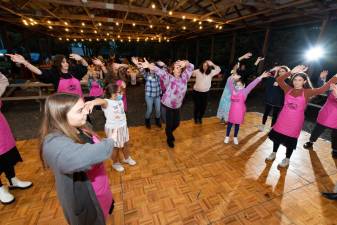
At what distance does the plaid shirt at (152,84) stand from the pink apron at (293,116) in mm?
2466

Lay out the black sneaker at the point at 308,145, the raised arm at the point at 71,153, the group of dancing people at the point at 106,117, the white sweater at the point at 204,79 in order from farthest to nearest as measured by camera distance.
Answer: the white sweater at the point at 204,79
the black sneaker at the point at 308,145
the group of dancing people at the point at 106,117
the raised arm at the point at 71,153

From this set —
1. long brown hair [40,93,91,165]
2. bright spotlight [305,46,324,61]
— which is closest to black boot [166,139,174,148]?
long brown hair [40,93,91,165]

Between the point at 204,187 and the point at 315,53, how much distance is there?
679cm

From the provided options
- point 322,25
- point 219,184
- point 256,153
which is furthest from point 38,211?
point 322,25

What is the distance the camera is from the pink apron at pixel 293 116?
255 cm

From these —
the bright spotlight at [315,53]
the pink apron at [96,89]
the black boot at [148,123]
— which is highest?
the bright spotlight at [315,53]

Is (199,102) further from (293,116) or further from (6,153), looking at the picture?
(6,153)

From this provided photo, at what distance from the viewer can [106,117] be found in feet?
8.05

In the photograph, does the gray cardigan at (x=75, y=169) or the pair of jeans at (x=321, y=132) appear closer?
the gray cardigan at (x=75, y=169)

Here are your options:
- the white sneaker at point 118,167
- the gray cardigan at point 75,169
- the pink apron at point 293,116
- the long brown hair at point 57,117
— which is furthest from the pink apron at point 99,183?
the pink apron at point 293,116

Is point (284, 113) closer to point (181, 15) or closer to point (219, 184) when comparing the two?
point (219, 184)

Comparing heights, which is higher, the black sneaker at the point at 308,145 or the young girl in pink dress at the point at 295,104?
the young girl in pink dress at the point at 295,104

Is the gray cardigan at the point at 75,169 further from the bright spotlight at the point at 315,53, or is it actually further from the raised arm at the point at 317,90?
the bright spotlight at the point at 315,53

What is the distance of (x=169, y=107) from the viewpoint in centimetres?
318
